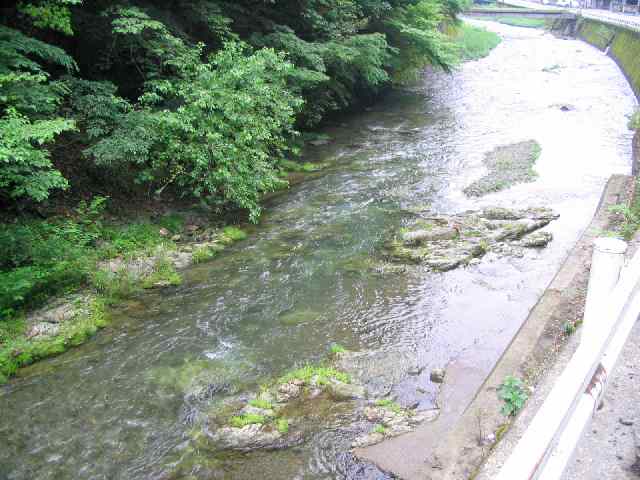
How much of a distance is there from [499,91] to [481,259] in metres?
18.7

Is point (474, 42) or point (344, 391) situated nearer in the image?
point (344, 391)

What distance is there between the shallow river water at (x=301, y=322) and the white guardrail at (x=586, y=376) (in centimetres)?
329

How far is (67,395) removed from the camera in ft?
22.8

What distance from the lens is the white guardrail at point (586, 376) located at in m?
1.83

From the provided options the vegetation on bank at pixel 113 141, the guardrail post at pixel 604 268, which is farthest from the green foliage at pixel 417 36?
the guardrail post at pixel 604 268

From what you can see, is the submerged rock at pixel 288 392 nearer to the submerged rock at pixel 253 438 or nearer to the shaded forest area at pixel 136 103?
the submerged rock at pixel 253 438

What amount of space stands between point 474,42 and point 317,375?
38.8 m

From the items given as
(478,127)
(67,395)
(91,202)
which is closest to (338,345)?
(67,395)

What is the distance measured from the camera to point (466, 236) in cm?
1091

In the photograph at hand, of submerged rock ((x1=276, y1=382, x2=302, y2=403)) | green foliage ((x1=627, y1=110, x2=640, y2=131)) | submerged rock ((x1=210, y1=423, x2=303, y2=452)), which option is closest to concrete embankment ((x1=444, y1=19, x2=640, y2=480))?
submerged rock ((x1=210, y1=423, x2=303, y2=452))

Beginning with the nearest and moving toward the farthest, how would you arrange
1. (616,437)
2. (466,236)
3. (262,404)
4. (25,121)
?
(616,437), (262,404), (25,121), (466,236)

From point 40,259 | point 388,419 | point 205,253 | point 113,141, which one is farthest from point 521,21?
point 388,419

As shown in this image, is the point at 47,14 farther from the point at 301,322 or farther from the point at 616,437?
the point at 616,437

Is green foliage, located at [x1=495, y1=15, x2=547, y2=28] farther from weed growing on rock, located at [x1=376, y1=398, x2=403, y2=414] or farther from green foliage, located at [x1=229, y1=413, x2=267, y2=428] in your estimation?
green foliage, located at [x1=229, y1=413, x2=267, y2=428]
